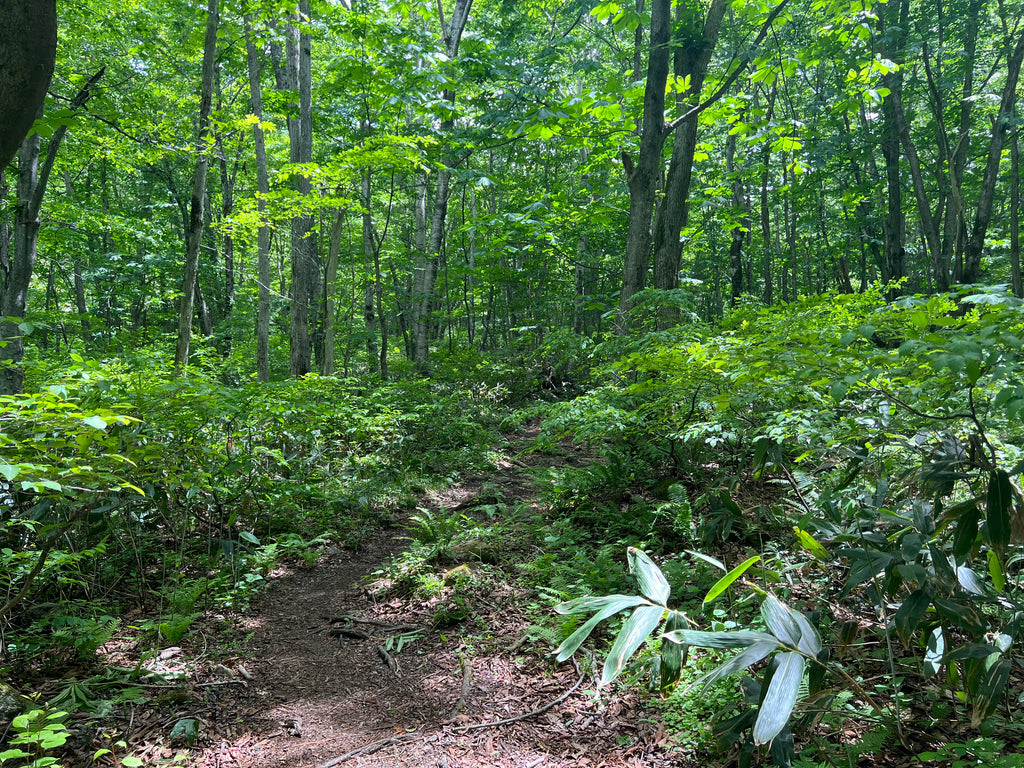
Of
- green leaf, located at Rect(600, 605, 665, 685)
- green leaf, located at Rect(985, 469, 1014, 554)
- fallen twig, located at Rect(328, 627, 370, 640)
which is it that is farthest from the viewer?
fallen twig, located at Rect(328, 627, 370, 640)

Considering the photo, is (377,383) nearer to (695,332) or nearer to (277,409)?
(277,409)

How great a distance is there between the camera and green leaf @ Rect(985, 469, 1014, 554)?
1.64 metres

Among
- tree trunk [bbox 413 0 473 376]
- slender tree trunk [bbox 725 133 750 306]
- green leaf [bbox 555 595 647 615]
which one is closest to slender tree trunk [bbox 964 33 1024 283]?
slender tree trunk [bbox 725 133 750 306]

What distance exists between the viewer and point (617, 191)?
552 inches

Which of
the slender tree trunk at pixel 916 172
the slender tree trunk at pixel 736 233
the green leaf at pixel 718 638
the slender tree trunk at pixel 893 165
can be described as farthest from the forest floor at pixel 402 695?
the slender tree trunk at pixel 893 165

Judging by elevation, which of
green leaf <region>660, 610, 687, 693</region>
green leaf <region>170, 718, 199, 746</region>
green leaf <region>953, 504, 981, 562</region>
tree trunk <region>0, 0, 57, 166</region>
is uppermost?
tree trunk <region>0, 0, 57, 166</region>

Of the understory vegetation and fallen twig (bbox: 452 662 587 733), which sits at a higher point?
the understory vegetation

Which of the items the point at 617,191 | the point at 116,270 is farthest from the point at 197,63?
the point at 617,191

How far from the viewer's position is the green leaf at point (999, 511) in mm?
1638

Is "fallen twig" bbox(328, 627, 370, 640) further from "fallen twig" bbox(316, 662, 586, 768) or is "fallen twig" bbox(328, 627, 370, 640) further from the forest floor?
"fallen twig" bbox(316, 662, 586, 768)

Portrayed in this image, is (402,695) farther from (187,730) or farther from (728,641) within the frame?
(728,641)

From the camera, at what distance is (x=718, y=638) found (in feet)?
4.77

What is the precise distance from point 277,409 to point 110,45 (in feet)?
32.2

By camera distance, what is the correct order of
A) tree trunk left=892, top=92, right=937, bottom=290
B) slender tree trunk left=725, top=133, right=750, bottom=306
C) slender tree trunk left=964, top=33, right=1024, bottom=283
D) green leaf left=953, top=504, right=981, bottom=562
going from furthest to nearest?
Answer: 1. tree trunk left=892, top=92, right=937, bottom=290
2. slender tree trunk left=725, top=133, right=750, bottom=306
3. slender tree trunk left=964, top=33, right=1024, bottom=283
4. green leaf left=953, top=504, right=981, bottom=562
